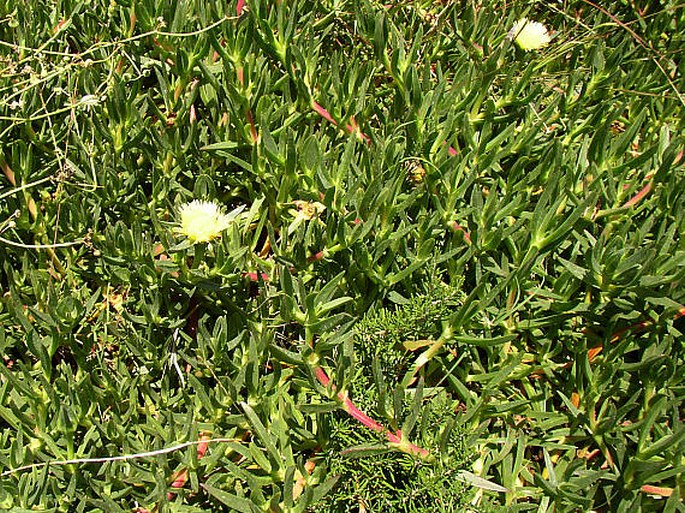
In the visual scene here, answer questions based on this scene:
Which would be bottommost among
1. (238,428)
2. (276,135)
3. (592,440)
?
(238,428)

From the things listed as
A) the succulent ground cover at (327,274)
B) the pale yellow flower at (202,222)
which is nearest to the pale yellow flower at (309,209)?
the succulent ground cover at (327,274)

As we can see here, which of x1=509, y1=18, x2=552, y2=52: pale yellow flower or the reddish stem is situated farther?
x1=509, y1=18, x2=552, y2=52: pale yellow flower

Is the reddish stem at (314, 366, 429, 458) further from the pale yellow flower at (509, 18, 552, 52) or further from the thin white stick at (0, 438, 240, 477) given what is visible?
the pale yellow flower at (509, 18, 552, 52)

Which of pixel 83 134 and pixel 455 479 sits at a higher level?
pixel 83 134

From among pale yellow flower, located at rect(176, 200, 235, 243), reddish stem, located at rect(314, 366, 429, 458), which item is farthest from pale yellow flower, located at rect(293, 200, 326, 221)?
reddish stem, located at rect(314, 366, 429, 458)

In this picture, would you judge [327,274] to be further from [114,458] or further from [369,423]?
[114,458]

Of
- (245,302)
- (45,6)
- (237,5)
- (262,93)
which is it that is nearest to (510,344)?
(245,302)

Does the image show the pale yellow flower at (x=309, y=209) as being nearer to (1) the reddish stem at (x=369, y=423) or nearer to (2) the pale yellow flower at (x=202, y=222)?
(2) the pale yellow flower at (x=202, y=222)

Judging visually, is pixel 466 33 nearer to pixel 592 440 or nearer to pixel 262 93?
pixel 262 93

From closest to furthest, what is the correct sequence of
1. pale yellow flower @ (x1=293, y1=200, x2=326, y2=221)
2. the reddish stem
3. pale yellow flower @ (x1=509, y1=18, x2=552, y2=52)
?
the reddish stem, pale yellow flower @ (x1=293, y1=200, x2=326, y2=221), pale yellow flower @ (x1=509, y1=18, x2=552, y2=52)

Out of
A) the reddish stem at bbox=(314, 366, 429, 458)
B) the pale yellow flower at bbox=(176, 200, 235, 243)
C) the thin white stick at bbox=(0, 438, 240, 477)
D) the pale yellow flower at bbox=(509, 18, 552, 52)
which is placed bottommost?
the thin white stick at bbox=(0, 438, 240, 477)
